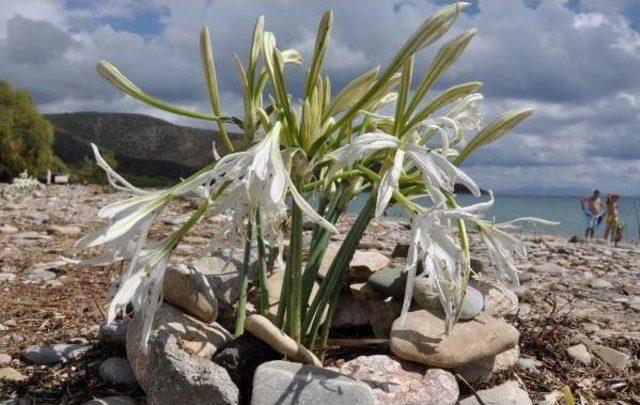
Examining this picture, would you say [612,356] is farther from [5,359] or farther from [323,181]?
[5,359]

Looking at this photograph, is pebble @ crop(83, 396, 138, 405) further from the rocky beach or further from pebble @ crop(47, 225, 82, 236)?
pebble @ crop(47, 225, 82, 236)

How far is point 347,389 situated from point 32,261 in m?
4.52

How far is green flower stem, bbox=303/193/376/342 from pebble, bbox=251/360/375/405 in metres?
0.40

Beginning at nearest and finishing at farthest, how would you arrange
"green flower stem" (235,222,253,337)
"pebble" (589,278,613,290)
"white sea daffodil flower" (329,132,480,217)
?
1. "white sea daffodil flower" (329,132,480,217)
2. "green flower stem" (235,222,253,337)
3. "pebble" (589,278,613,290)

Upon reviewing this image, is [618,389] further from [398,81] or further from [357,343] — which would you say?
[398,81]

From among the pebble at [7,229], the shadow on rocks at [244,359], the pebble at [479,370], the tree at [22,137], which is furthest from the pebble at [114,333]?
the tree at [22,137]

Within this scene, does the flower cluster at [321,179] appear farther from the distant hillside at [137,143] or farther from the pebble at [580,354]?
the distant hillside at [137,143]

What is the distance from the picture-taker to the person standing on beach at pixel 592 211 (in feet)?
53.0

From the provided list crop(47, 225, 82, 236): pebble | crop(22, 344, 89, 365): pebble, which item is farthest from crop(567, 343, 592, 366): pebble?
crop(47, 225, 82, 236): pebble

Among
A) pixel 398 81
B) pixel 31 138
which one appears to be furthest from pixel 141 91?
pixel 31 138

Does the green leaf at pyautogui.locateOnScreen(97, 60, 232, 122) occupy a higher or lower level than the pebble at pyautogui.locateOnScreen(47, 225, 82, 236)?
higher

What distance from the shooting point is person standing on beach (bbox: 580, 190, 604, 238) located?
53.0ft

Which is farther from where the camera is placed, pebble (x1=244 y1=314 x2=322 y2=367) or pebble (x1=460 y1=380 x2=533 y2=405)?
pebble (x1=460 y1=380 x2=533 y2=405)

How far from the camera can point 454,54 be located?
94.5 inches
